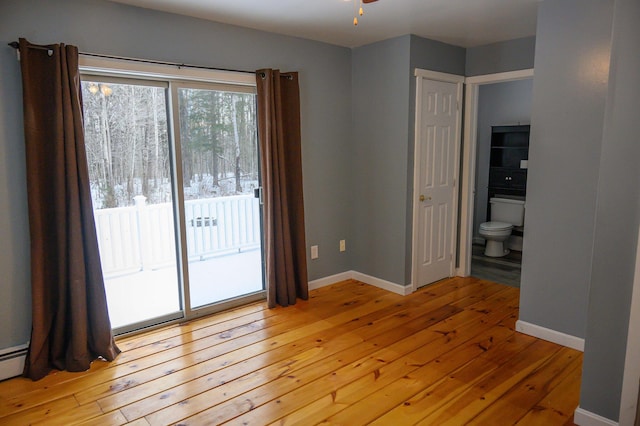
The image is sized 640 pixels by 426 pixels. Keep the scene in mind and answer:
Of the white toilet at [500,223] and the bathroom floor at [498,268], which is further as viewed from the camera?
the white toilet at [500,223]

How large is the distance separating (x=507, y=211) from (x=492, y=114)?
1389 millimetres

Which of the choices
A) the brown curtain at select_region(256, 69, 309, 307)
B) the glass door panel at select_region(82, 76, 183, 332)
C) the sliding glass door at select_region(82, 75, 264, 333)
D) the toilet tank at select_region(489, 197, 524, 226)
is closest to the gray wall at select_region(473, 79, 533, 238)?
the toilet tank at select_region(489, 197, 524, 226)

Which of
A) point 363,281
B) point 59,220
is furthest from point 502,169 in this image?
point 59,220

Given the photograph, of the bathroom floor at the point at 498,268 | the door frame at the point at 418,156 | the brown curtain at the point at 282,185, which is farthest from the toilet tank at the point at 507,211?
the brown curtain at the point at 282,185

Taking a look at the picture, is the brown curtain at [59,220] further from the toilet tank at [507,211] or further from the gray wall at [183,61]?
the toilet tank at [507,211]

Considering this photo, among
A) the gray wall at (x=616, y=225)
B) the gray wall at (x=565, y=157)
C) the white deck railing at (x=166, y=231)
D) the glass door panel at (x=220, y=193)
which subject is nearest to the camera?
the gray wall at (x=616, y=225)

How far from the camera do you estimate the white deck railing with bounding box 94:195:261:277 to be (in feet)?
11.7

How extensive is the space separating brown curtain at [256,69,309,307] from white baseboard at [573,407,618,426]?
91.3 inches

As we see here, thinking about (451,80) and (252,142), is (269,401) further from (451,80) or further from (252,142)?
(451,80)

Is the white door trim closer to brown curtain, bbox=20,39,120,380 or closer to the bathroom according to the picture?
the bathroom

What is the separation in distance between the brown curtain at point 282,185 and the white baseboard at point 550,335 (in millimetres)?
1860

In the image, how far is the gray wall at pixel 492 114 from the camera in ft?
18.5

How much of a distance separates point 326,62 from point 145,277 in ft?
8.71

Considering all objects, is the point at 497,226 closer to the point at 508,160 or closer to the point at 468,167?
the point at 508,160
